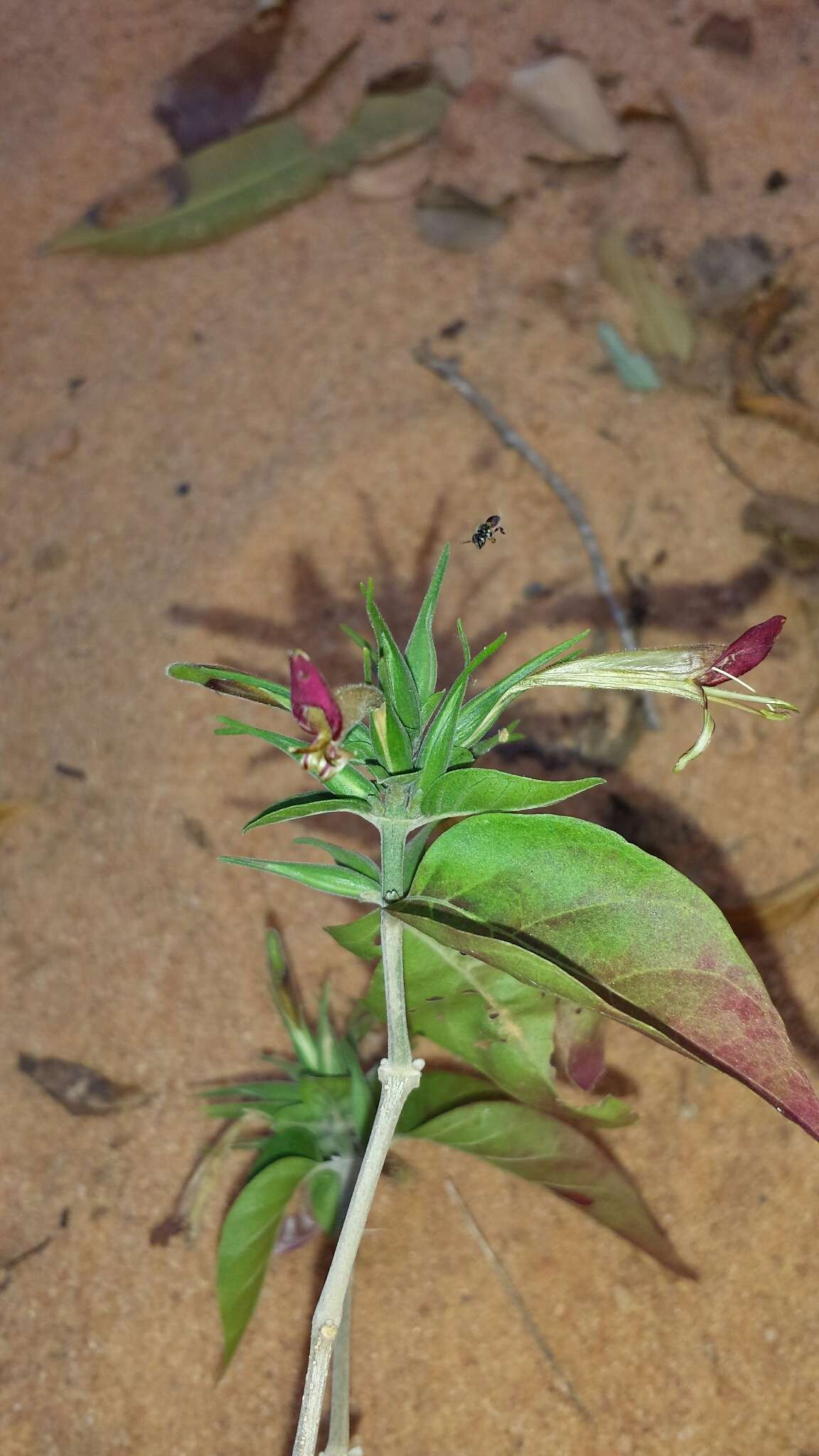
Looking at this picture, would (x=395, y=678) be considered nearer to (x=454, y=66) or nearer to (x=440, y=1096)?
(x=440, y=1096)

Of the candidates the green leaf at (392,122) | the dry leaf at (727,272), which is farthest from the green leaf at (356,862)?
the green leaf at (392,122)

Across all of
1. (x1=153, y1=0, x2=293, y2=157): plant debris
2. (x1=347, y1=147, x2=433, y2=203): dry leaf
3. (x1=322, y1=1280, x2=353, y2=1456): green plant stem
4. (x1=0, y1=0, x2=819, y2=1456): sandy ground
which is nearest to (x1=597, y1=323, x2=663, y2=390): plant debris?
(x1=0, y1=0, x2=819, y2=1456): sandy ground

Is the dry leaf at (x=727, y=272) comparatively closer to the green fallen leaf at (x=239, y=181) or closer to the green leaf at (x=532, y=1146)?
→ the green fallen leaf at (x=239, y=181)

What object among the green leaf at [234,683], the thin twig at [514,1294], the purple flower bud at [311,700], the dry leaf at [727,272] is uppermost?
the purple flower bud at [311,700]

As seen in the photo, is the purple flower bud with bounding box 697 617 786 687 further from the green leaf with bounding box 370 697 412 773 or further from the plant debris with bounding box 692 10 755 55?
the plant debris with bounding box 692 10 755 55

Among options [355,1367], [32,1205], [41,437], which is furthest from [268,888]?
[41,437]
